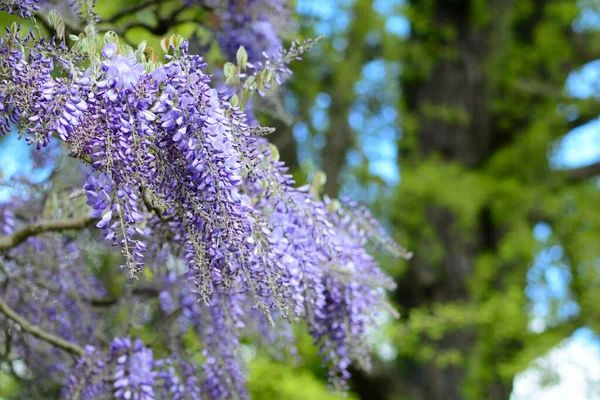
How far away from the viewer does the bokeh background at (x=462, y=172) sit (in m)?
4.95

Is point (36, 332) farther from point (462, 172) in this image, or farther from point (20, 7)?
point (462, 172)

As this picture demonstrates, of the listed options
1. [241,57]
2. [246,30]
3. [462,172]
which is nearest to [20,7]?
[241,57]

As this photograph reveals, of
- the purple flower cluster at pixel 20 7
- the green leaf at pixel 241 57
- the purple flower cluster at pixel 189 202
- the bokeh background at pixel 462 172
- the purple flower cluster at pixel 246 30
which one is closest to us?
the purple flower cluster at pixel 189 202

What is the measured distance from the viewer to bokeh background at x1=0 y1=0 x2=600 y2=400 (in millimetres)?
4953

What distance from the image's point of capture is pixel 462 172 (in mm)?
5395

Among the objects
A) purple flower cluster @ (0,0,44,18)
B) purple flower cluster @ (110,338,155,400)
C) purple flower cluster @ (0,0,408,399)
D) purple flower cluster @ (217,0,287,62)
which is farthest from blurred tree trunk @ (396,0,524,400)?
purple flower cluster @ (0,0,44,18)

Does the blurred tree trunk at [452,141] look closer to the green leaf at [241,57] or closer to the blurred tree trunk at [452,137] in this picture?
the blurred tree trunk at [452,137]

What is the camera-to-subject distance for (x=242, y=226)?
1479mm

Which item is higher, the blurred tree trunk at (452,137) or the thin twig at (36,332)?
the blurred tree trunk at (452,137)

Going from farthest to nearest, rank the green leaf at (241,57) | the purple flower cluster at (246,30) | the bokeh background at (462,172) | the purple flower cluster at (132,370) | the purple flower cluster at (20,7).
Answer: the bokeh background at (462,172), the purple flower cluster at (246,30), the purple flower cluster at (132,370), the green leaf at (241,57), the purple flower cluster at (20,7)

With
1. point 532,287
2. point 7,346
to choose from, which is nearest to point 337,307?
point 7,346

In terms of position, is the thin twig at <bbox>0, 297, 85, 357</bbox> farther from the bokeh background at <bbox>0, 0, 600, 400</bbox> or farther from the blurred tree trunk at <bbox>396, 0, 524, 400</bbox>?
the blurred tree trunk at <bbox>396, 0, 524, 400</bbox>

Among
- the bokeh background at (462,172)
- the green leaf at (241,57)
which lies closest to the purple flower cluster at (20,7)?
the green leaf at (241,57)

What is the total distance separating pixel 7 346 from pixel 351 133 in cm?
326
